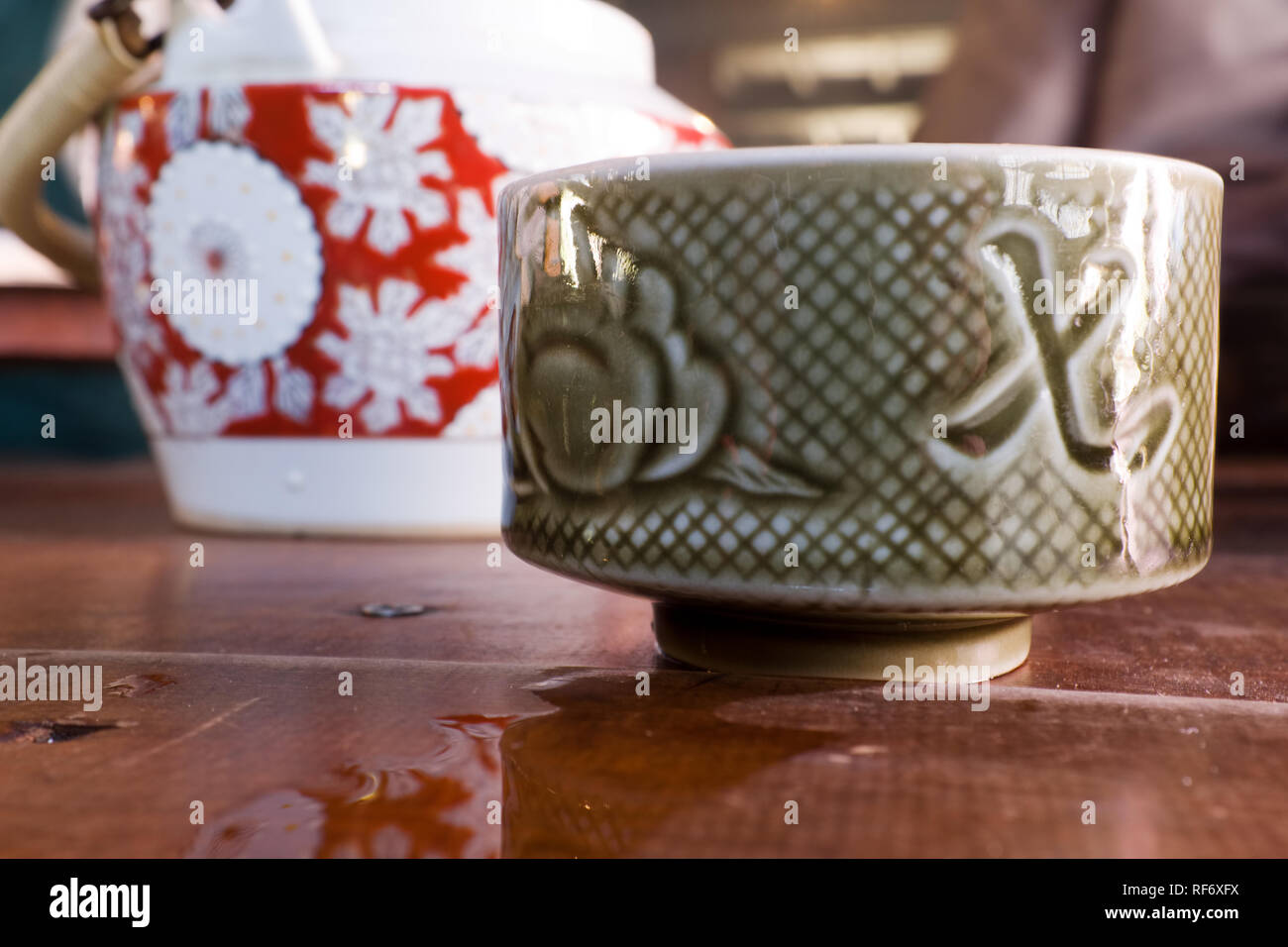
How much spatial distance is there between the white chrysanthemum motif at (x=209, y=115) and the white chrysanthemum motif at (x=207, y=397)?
10cm

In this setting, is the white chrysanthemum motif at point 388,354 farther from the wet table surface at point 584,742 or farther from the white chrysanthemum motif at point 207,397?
the wet table surface at point 584,742

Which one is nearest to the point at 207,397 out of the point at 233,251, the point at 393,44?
the point at 233,251

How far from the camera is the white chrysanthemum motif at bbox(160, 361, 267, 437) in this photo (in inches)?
21.0

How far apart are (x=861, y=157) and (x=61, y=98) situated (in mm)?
426

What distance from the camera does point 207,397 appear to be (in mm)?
542

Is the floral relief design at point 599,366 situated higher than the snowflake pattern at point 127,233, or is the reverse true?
the snowflake pattern at point 127,233

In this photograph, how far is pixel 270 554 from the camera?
50cm

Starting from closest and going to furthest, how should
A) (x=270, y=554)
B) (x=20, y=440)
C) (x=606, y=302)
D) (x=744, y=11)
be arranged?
(x=606, y=302)
(x=270, y=554)
(x=20, y=440)
(x=744, y=11)

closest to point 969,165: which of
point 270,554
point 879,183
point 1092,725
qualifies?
point 879,183

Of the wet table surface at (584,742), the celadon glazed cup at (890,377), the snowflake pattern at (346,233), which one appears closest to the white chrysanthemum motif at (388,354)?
the snowflake pattern at (346,233)

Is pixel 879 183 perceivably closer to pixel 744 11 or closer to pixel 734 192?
pixel 734 192

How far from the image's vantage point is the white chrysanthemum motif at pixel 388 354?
520mm

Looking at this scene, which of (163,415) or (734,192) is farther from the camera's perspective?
(163,415)
